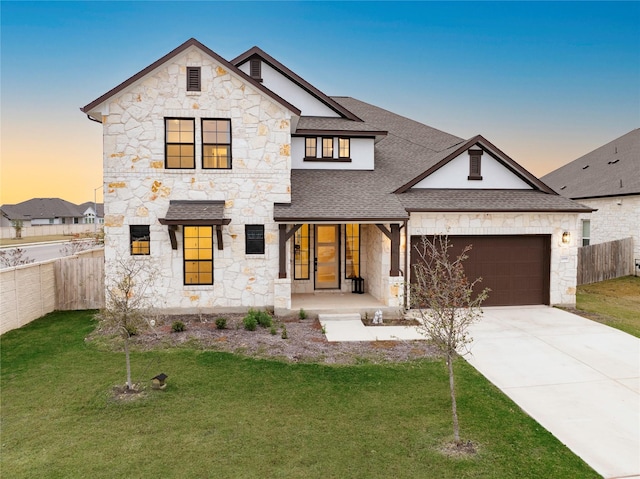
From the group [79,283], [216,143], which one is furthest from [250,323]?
[79,283]

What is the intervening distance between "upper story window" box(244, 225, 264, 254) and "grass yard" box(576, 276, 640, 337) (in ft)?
35.8

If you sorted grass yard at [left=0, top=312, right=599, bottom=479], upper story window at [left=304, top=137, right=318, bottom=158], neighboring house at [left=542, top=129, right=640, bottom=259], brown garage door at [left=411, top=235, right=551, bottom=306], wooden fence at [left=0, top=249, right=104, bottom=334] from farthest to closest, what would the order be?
neighboring house at [left=542, top=129, right=640, bottom=259]
upper story window at [left=304, top=137, right=318, bottom=158]
brown garage door at [left=411, top=235, right=551, bottom=306]
wooden fence at [left=0, top=249, right=104, bottom=334]
grass yard at [left=0, top=312, right=599, bottom=479]

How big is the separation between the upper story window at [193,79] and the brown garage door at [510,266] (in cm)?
979

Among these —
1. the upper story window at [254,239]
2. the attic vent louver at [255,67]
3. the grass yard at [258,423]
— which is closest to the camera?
the grass yard at [258,423]

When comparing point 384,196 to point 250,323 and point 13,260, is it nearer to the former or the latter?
point 250,323

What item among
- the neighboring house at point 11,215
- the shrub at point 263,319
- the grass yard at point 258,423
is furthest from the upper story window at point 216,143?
the neighboring house at point 11,215

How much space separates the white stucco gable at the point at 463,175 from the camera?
535 inches

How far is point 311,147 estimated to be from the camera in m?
14.5

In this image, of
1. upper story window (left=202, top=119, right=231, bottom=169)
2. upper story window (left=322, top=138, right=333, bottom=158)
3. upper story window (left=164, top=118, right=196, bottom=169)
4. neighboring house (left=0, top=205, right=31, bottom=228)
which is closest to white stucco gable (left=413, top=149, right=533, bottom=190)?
upper story window (left=322, top=138, right=333, bottom=158)

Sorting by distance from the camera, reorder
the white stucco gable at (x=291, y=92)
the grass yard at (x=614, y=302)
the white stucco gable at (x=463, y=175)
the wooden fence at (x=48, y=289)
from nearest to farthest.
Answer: the wooden fence at (x=48, y=289)
the grass yard at (x=614, y=302)
the white stucco gable at (x=463, y=175)
the white stucco gable at (x=291, y=92)

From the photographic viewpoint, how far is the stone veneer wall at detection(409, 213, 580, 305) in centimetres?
1263

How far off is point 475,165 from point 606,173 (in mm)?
14426

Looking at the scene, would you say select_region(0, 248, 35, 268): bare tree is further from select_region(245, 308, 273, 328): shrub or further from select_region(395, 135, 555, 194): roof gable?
select_region(395, 135, 555, 194): roof gable

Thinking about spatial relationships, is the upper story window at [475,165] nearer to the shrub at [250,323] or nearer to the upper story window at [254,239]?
the upper story window at [254,239]
